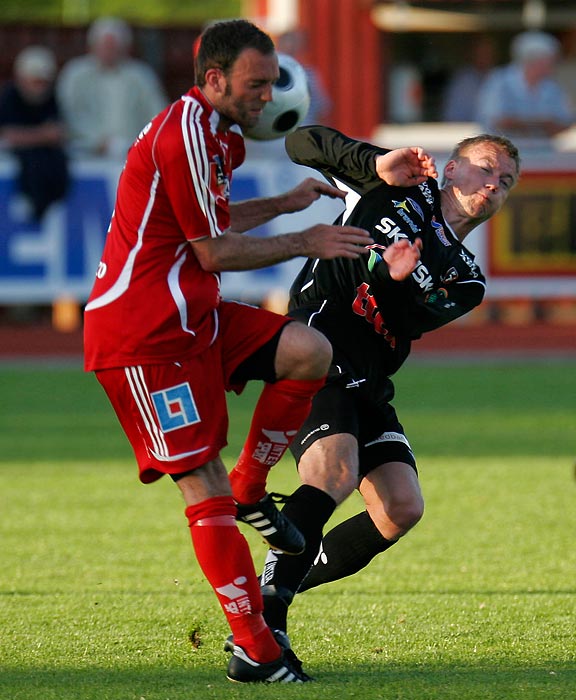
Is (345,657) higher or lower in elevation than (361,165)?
lower

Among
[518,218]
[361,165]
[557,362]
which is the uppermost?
[361,165]

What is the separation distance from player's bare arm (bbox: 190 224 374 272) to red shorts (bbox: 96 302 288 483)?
0.90 ft

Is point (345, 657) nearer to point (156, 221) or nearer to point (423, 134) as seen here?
point (156, 221)

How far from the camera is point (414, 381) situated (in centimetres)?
1359

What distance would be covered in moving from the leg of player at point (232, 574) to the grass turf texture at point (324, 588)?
9 centimetres

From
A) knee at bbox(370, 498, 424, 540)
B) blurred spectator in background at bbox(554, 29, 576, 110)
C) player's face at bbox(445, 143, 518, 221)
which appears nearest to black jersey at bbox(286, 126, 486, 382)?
player's face at bbox(445, 143, 518, 221)

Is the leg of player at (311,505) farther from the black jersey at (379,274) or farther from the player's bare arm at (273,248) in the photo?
the player's bare arm at (273,248)

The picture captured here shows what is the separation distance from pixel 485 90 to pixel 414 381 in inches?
198

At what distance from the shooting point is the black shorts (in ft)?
16.6

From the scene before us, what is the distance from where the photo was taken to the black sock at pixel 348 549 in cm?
536

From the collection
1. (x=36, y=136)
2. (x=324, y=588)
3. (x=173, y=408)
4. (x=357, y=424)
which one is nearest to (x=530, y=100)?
(x=36, y=136)

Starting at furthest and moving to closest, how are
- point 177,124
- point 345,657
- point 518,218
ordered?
point 518,218 → point 345,657 → point 177,124

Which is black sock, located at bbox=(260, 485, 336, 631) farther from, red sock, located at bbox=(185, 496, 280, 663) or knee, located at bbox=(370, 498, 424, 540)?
knee, located at bbox=(370, 498, 424, 540)

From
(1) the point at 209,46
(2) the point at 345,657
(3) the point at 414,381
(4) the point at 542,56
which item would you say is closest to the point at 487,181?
(1) the point at 209,46
